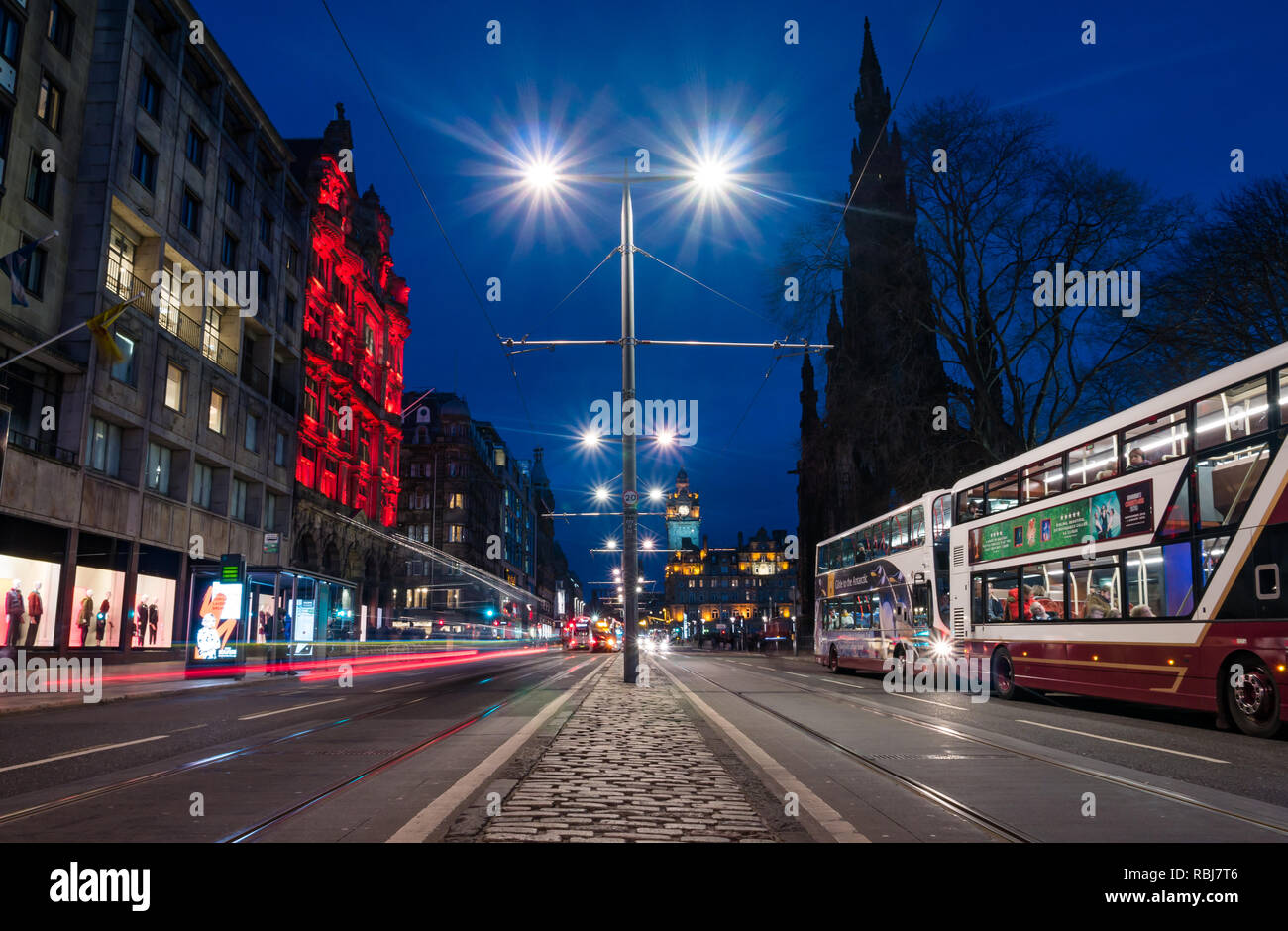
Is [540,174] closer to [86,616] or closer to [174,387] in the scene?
[86,616]

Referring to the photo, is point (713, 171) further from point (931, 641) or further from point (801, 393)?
point (801, 393)

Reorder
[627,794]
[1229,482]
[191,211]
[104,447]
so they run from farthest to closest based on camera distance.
Result: [191,211], [104,447], [1229,482], [627,794]

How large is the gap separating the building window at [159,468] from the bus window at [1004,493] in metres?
26.8

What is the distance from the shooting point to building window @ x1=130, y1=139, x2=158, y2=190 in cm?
3069

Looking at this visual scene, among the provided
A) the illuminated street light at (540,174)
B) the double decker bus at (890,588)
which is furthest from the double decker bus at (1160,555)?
the illuminated street light at (540,174)

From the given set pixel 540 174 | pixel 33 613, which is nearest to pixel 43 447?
pixel 33 613

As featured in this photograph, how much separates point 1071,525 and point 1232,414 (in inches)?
166

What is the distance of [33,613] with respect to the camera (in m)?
25.2

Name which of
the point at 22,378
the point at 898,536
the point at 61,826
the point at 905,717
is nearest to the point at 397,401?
the point at 22,378

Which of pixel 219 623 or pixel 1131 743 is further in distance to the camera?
pixel 219 623

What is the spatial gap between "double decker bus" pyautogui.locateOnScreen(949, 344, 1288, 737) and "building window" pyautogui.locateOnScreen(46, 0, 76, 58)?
2867cm

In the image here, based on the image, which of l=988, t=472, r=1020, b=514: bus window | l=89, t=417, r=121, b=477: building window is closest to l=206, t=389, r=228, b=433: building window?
l=89, t=417, r=121, b=477: building window

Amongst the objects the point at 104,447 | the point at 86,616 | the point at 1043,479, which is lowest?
the point at 86,616

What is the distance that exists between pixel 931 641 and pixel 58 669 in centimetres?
2316
